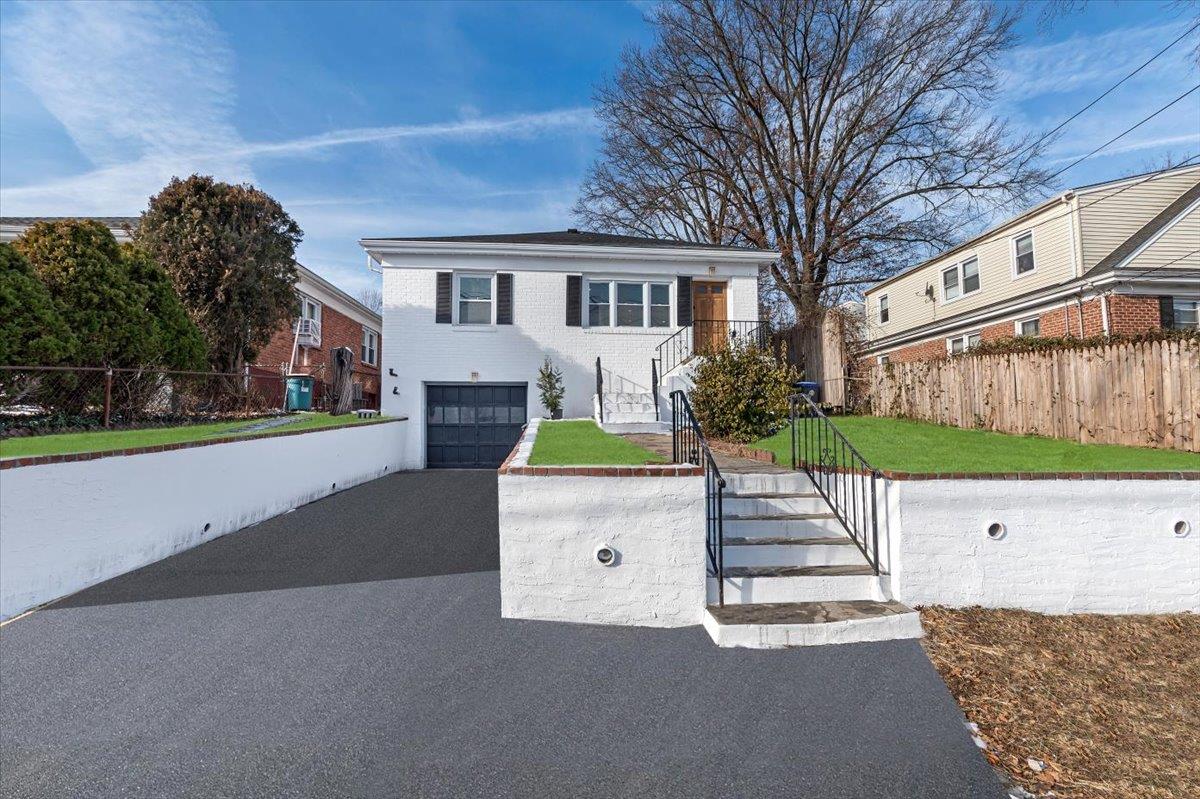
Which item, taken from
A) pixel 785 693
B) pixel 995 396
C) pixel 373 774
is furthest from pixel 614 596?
pixel 995 396

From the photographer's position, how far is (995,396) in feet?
33.3

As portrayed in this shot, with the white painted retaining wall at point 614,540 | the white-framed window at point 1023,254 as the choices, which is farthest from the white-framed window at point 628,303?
the white-framed window at point 1023,254

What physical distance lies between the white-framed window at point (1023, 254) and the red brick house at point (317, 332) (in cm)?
1892

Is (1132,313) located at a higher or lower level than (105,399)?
higher

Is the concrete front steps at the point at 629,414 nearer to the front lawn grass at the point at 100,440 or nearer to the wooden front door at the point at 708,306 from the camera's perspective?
the wooden front door at the point at 708,306

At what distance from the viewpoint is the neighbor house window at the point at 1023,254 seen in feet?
56.4

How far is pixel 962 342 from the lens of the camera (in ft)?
64.2

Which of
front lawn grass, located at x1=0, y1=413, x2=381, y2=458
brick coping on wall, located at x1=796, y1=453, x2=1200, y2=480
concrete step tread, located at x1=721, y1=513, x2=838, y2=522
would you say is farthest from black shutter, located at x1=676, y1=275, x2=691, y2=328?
brick coping on wall, located at x1=796, y1=453, x2=1200, y2=480

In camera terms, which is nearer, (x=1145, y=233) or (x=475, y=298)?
(x=475, y=298)

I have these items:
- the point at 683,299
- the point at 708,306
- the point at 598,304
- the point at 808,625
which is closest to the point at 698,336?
the point at 708,306

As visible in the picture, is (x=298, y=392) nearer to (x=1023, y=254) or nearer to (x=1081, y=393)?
(x=1081, y=393)

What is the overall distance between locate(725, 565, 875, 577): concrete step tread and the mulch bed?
56 cm

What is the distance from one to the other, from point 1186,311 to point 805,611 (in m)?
17.2

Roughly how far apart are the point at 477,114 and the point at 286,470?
10401 mm
